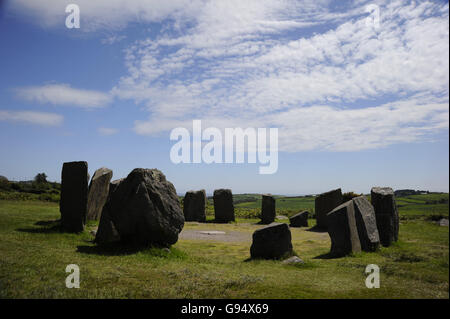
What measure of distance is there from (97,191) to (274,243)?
13175 mm

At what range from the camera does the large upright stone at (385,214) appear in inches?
576

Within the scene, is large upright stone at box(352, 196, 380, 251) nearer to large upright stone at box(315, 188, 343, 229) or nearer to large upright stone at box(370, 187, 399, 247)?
large upright stone at box(370, 187, 399, 247)

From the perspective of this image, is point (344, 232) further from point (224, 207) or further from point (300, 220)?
point (224, 207)

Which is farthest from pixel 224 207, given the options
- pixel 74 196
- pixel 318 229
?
pixel 74 196

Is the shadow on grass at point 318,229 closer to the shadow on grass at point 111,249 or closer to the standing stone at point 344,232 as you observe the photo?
the standing stone at point 344,232

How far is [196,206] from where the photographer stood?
29.5 meters

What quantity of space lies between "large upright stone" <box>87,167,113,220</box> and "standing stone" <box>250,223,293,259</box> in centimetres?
1227

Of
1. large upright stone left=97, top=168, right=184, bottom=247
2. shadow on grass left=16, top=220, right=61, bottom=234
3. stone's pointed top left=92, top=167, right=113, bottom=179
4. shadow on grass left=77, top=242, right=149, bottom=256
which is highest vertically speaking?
stone's pointed top left=92, top=167, right=113, bottom=179

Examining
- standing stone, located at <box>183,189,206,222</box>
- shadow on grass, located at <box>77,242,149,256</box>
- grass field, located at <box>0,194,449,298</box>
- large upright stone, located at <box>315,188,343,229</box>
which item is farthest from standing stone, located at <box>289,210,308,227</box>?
shadow on grass, located at <box>77,242,149,256</box>

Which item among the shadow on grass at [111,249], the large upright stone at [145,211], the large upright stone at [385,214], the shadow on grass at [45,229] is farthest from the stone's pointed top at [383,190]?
the shadow on grass at [45,229]

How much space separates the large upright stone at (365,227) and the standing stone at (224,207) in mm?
16261

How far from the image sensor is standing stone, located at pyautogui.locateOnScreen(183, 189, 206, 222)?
29.4 metres
